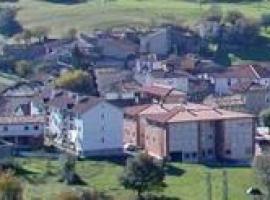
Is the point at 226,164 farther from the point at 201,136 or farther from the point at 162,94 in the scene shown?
the point at 162,94

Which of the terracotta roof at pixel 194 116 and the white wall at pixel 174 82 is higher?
the terracotta roof at pixel 194 116

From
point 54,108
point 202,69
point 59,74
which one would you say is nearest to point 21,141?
point 54,108

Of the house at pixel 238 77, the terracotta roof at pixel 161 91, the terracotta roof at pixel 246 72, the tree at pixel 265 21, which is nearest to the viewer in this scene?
→ the terracotta roof at pixel 161 91

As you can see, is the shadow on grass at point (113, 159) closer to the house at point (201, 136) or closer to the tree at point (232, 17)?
the house at point (201, 136)

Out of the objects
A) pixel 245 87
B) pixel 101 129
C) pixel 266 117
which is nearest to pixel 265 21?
pixel 245 87

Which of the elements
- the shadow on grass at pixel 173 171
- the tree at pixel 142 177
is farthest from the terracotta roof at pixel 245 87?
the tree at pixel 142 177

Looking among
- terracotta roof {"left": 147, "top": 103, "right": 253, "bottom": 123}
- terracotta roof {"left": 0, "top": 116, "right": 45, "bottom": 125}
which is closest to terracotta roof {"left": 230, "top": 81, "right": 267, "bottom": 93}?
terracotta roof {"left": 147, "top": 103, "right": 253, "bottom": 123}

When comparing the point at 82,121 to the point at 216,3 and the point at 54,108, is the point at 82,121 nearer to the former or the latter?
the point at 54,108
